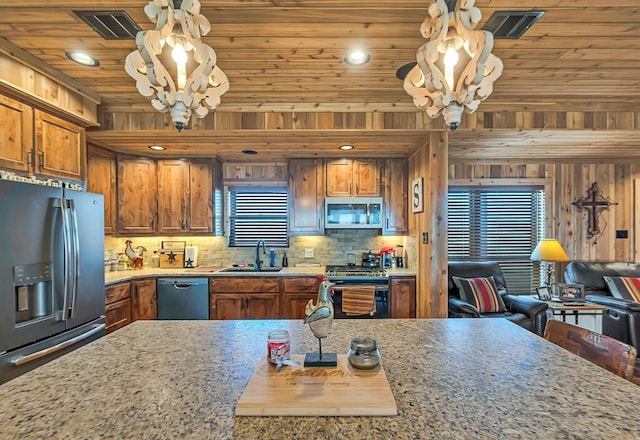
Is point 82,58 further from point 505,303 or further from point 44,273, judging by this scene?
point 505,303

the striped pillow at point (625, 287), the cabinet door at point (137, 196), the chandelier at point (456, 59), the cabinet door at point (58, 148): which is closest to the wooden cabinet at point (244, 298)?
the cabinet door at point (137, 196)

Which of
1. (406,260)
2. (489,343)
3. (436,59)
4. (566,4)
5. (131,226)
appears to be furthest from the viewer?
(406,260)

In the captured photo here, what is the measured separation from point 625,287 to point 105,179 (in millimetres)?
6159

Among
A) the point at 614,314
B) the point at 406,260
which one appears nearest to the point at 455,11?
the point at 406,260

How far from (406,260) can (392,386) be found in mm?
3298

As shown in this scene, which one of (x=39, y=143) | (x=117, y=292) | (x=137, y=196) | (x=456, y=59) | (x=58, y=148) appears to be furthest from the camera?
(x=137, y=196)

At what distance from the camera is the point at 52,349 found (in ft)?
7.21

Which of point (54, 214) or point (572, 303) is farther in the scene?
point (572, 303)

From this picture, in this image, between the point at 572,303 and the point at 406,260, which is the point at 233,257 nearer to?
the point at 406,260

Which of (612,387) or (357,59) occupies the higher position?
(357,59)

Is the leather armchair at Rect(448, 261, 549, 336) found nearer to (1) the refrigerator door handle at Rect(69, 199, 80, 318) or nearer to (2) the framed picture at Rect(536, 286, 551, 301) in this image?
(2) the framed picture at Rect(536, 286, 551, 301)

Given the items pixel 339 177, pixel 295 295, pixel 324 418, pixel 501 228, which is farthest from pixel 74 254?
pixel 501 228

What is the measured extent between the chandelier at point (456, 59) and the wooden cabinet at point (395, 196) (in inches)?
107

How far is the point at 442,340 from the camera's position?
58.3 inches
